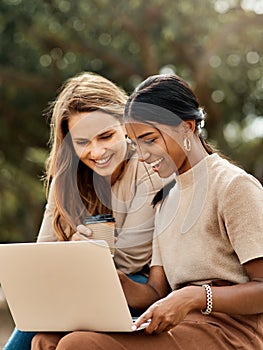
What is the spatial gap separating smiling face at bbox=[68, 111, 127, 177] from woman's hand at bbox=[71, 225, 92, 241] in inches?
11.5

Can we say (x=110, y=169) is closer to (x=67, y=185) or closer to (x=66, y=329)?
(x=67, y=185)

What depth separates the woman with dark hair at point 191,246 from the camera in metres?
2.00

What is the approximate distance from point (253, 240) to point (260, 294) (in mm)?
129

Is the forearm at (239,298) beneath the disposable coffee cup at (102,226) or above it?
beneath

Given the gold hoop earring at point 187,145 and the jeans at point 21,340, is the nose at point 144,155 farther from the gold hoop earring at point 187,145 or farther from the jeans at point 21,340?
the jeans at point 21,340

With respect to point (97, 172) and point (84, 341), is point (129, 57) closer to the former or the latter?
point (97, 172)

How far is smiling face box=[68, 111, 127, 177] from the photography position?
106 inches

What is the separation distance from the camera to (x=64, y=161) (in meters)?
2.75

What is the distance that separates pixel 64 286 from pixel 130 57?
21.4 ft

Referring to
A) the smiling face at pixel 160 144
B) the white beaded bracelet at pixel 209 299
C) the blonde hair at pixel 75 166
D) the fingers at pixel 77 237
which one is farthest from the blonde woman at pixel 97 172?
the white beaded bracelet at pixel 209 299

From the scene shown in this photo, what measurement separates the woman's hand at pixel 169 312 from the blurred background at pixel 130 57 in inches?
214

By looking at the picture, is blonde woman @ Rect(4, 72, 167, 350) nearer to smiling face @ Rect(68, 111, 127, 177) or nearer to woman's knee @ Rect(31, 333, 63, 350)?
smiling face @ Rect(68, 111, 127, 177)

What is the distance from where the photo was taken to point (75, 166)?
2.76 metres

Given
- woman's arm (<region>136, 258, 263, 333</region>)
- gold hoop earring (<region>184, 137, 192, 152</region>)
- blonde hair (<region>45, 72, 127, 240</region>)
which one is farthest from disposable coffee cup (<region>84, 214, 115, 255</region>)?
woman's arm (<region>136, 258, 263, 333</region>)
